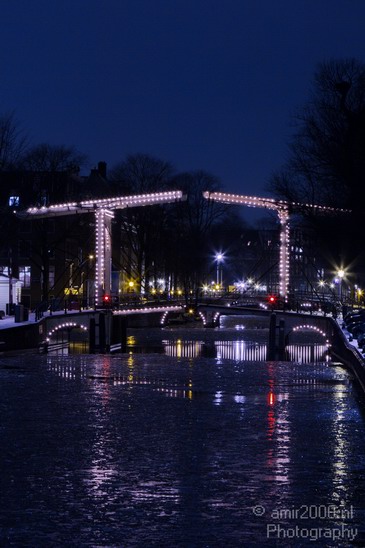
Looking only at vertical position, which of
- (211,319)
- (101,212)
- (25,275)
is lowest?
(211,319)

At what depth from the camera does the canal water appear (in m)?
9.38

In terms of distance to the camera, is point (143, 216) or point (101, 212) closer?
point (101, 212)

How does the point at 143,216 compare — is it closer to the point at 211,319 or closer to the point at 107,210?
the point at 211,319

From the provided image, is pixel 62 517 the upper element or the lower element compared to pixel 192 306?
lower

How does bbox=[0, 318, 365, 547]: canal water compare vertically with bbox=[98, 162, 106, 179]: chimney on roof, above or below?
below

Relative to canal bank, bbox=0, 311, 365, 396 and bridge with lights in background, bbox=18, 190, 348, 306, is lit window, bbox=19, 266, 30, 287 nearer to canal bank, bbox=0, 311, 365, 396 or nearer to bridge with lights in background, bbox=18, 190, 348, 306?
canal bank, bbox=0, 311, 365, 396

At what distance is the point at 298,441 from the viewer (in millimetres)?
14320

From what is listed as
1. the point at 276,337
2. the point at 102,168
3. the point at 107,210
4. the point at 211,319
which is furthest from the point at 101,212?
the point at 102,168

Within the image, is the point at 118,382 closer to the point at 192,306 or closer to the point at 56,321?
the point at 56,321

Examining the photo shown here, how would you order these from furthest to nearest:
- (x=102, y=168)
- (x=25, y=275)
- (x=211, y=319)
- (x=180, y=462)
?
(x=102, y=168) → (x=25, y=275) → (x=211, y=319) → (x=180, y=462)

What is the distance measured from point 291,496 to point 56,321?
38282mm

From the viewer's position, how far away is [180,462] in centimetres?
1265

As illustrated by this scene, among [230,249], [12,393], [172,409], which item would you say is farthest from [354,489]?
[230,249]

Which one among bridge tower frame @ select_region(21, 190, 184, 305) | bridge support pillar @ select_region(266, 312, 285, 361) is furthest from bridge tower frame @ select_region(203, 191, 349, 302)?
bridge tower frame @ select_region(21, 190, 184, 305)
